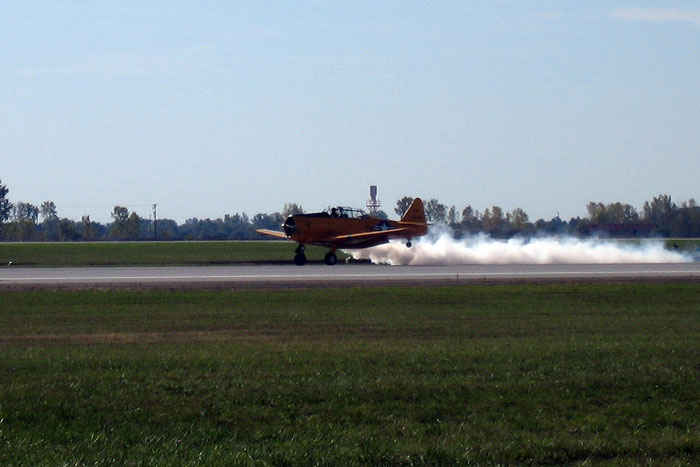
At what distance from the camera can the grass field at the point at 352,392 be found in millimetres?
11328

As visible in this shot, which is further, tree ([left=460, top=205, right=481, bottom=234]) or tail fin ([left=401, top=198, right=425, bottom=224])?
tree ([left=460, top=205, right=481, bottom=234])

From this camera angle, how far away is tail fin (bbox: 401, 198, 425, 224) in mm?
58531

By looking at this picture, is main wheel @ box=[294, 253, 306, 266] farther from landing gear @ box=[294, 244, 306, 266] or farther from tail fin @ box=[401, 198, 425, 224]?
tail fin @ box=[401, 198, 425, 224]

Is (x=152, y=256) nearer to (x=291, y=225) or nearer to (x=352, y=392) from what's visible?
(x=291, y=225)

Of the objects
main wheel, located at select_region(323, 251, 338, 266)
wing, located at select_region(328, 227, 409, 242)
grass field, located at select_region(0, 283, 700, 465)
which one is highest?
wing, located at select_region(328, 227, 409, 242)

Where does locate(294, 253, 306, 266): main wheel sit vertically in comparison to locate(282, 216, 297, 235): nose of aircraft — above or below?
below

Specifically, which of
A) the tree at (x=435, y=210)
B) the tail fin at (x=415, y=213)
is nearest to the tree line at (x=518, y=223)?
the tree at (x=435, y=210)

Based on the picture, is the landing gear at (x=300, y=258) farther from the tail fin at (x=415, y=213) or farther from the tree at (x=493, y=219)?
the tree at (x=493, y=219)

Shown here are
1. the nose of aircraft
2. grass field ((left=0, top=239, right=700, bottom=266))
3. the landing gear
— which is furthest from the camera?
grass field ((left=0, top=239, right=700, bottom=266))

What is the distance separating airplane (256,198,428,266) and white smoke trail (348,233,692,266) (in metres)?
1.04

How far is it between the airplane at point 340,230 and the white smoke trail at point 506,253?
104cm

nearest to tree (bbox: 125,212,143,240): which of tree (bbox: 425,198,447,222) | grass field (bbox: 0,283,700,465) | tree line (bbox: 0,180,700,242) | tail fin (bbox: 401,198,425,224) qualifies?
tree line (bbox: 0,180,700,242)

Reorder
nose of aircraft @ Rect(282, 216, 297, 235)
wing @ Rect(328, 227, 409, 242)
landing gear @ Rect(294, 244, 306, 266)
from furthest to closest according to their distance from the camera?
wing @ Rect(328, 227, 409, 242) → landing gear @ Rect(294, 244, 306, 266) → nose of aircraft @ Rect(282, 216, 297, 235)

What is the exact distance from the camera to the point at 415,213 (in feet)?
193
